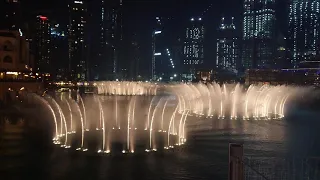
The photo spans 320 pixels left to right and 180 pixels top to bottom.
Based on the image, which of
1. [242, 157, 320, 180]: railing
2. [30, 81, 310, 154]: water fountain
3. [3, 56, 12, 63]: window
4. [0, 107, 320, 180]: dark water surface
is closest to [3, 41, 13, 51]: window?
[3, 56, 12, 63]: window

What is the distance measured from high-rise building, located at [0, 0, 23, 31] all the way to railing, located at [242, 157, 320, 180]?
77.6 meters

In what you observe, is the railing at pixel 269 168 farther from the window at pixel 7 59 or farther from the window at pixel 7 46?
the window at pixel 7 59

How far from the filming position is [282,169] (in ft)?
43.9

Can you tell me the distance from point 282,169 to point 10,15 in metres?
86.3

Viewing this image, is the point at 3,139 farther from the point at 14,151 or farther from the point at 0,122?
the point at 0,122

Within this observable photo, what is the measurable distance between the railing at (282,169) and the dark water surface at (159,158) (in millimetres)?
1127

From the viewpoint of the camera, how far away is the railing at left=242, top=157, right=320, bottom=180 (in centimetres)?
1112

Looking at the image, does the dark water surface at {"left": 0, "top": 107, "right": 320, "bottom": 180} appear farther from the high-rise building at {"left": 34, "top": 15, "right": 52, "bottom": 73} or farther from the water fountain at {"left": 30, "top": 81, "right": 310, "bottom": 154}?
the high-rise building at {"left": 34, "top": 15, "right": 52, "bottom": 73}

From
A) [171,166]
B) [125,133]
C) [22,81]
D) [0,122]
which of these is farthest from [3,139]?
[22,81]

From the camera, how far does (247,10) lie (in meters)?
119

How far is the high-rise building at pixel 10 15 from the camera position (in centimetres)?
8390

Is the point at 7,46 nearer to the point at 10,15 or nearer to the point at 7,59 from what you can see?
the point at 7,59

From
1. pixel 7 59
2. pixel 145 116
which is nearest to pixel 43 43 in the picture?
pixel 7 59

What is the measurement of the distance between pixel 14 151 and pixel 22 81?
120 feet
